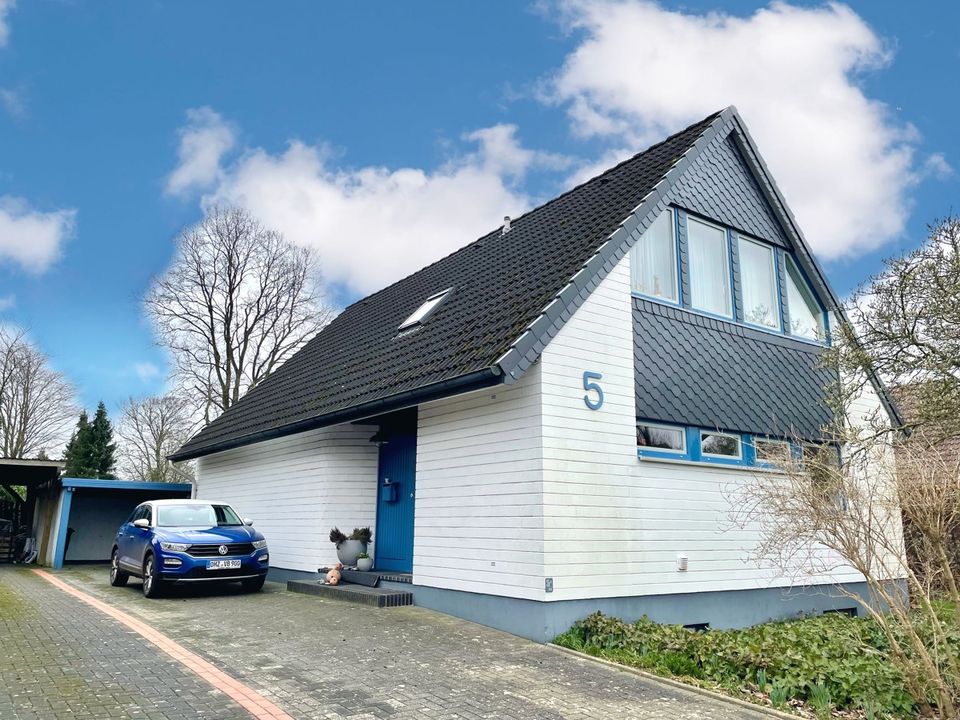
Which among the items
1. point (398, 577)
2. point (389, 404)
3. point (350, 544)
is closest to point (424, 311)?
point (389, 404)

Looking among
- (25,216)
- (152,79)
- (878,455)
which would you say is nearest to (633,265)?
(878,455)

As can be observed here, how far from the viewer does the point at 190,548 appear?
11898 millimetres

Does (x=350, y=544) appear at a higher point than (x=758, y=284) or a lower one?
lower

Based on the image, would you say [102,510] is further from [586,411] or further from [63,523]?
[586,411]

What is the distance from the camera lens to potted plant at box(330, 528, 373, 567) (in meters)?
12.4

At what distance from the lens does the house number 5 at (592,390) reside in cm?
959

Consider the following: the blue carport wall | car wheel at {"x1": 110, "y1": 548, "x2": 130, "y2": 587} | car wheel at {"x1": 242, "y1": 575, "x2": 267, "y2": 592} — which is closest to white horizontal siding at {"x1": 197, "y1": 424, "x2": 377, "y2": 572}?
car wheel at {"x1": 242, "y1": 575, "x2": 267, "y2": 592}

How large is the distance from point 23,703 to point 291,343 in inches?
1079

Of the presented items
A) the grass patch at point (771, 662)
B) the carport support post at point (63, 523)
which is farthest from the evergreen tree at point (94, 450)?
the grass patch at point (771, 662)

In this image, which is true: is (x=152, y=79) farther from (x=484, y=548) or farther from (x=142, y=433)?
(x=142, y=433)

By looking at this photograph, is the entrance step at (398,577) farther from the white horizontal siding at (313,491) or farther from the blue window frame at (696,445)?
the blue window frame at (696,445)

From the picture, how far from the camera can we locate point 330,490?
13.0 metres

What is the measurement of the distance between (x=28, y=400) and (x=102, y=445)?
436cm

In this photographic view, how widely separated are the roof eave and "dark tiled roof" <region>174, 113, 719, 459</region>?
4cm
